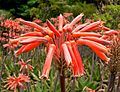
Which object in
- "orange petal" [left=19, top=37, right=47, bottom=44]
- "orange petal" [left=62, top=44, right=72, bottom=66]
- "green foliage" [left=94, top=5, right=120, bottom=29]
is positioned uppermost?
"orange petal" [left=19, top=37, right=47, bottom=44]

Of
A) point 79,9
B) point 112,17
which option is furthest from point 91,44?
point 79,9

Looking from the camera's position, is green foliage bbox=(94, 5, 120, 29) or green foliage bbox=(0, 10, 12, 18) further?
green foliage bbox=(0, 10, 12, 18)

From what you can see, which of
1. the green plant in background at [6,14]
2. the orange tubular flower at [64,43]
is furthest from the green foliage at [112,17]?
the orange tubular flower at [64,43]

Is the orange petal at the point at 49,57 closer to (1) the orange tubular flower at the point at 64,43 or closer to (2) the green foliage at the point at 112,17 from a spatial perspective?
(1) the orange tubular flower at the point at 64,43

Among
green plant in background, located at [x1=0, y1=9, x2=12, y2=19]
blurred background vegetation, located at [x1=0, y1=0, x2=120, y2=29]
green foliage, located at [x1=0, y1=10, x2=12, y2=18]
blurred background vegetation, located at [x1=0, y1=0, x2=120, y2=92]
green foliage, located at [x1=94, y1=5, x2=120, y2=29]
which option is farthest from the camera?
green foliage, located at [x1=0, y1=10, x2=12, y2=18]

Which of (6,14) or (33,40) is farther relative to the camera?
(6,14)

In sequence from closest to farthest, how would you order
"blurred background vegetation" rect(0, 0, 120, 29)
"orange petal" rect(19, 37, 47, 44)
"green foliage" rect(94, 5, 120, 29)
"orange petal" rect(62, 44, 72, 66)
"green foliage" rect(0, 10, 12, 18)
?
"orange petal" rect(62, 44, 72, 66) → "orange petal" rect(19, 37, 47, 44) → "green foliage" rect(94, 5, 120, 29) → "blurred background vegetation" rect(0, 0, 120, 29) → "green foliage" rect(0, 10, 12, 18)

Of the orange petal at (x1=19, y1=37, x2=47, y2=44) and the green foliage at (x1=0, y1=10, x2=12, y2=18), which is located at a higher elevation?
the orange petal at (x1=19, y1=37, x2=47, y2=44)

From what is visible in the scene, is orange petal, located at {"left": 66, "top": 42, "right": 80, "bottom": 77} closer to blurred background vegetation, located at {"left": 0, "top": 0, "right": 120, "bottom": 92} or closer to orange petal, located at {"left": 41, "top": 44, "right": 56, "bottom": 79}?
orange petal, located at {"left": 41, "top": 44, "right": 56, "bottom": 79}

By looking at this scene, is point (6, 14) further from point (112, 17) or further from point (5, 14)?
point (112, 17)

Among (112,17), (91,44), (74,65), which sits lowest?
(112,17)

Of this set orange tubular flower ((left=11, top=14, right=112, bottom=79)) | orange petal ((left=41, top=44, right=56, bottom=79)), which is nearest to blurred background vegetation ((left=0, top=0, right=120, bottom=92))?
orange tubular flower ((left=11, top=14, right=112, bottom=79))

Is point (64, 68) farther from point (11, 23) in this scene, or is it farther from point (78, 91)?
point (11, 23)

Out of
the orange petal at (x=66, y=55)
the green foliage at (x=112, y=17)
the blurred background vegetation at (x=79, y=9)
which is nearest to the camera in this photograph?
the orange petal at (x=66, y=55)
